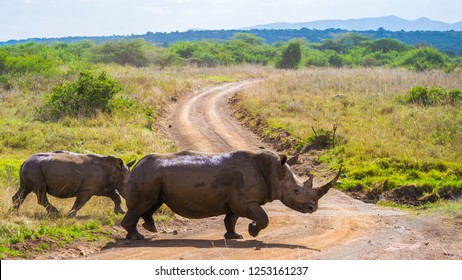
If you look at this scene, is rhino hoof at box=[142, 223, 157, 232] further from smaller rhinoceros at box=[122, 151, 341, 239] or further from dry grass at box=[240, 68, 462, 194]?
dry grass at box=[240, 68, 462, 194]

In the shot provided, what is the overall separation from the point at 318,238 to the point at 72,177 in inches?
197

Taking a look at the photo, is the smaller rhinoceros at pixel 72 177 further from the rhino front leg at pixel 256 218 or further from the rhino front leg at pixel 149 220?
the rhino front leg at pixel 256 218

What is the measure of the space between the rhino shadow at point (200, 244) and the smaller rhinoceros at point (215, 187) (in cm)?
26

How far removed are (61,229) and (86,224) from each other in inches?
30.0

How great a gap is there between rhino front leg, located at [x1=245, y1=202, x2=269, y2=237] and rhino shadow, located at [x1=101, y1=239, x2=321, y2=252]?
205 millimetres

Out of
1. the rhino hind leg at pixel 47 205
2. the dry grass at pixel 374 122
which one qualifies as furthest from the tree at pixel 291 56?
the rhino hind leg at pixel 47 205

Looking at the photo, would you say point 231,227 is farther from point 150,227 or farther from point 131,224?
point 131,224

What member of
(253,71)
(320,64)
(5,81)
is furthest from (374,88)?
(320,64)

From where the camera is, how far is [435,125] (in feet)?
79.6

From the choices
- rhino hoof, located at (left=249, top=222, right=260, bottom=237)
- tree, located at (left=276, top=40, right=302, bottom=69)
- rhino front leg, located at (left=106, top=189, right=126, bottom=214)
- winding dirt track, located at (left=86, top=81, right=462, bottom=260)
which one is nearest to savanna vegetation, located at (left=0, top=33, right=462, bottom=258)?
rhino front leg, located at (left=106, top=189, right=126, bottom=214)

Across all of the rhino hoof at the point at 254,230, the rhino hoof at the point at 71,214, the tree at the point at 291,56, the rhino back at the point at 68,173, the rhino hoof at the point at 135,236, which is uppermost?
the rhino back at the point at 68,173

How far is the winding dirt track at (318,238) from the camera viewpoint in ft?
35.4

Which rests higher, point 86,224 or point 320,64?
point 86,224

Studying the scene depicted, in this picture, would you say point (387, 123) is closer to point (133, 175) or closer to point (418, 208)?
point (418, 208)
